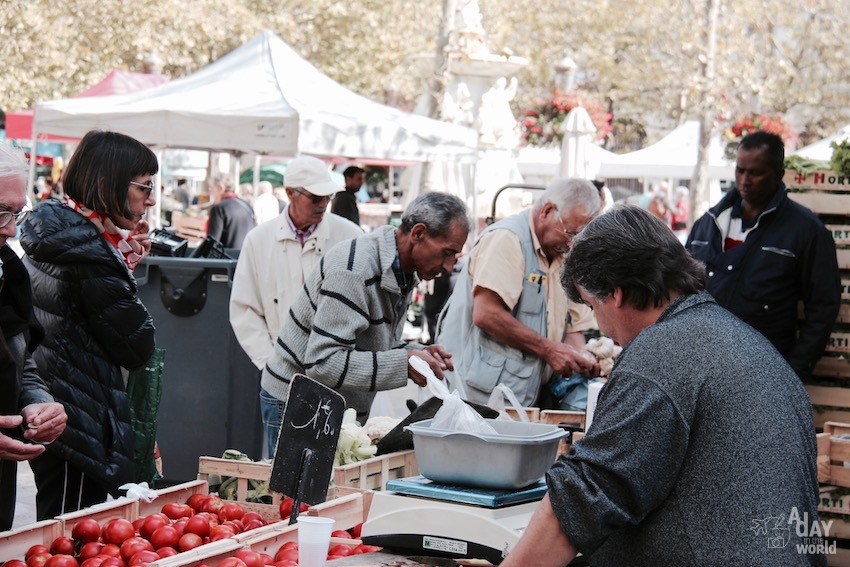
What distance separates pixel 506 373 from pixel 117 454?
1898mm

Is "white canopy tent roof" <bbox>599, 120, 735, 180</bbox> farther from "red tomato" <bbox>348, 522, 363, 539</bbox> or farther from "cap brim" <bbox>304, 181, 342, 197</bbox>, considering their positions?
"red tomato" <bbox>348, 522, 363, 539</bbox>

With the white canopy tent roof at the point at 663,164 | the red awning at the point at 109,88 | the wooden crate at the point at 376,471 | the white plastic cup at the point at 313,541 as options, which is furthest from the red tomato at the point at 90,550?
the white canopy tent roof at the point at 663,164

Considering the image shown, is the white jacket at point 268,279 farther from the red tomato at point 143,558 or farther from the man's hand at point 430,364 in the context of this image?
the red tomato at point 143,558

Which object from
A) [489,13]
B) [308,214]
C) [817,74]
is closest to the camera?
[308,214]

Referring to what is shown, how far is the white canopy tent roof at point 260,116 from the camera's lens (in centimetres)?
1083

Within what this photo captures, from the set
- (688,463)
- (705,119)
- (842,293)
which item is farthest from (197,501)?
(705,119)

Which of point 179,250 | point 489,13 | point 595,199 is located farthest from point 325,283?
point 489,13

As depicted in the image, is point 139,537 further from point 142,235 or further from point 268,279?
point 268,279

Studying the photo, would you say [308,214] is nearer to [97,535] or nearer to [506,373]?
[506,373]

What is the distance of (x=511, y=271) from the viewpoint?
5.12 m

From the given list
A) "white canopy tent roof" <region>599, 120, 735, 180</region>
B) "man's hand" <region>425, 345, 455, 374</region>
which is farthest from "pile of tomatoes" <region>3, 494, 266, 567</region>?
"white canopy tent roof" <region>599, 120, 735, 180</region>

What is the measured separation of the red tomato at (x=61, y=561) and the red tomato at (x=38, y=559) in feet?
0.05

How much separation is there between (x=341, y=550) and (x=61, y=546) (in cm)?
85

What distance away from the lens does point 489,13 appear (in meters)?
32.4
